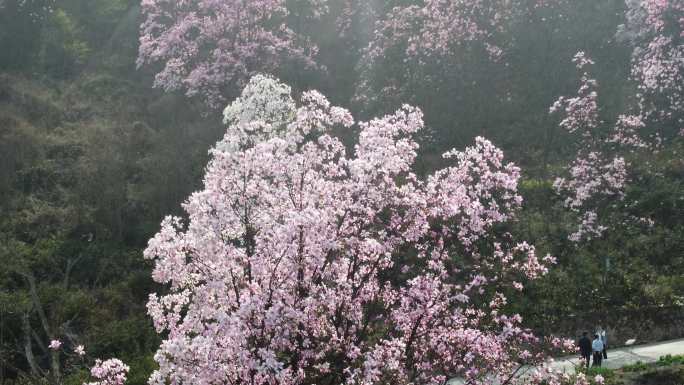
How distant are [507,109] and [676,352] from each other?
1795cm

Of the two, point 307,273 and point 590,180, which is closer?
point 307,273

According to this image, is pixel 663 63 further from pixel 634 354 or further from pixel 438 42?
pixel 634 354

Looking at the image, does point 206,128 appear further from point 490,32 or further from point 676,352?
point 676,352

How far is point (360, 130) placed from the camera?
96.5ft

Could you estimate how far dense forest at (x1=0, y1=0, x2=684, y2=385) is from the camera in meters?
18.7

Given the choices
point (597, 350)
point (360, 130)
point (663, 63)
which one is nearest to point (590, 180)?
point (663, 63)

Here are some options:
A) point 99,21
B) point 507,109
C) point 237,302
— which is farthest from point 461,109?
point 99,21

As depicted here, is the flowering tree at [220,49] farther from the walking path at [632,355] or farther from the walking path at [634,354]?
the walking path at [634,354]

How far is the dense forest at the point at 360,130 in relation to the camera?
18.7 metres

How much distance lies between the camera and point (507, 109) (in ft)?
102

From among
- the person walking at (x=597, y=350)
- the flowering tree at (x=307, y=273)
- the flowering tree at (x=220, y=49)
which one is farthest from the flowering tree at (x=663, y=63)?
the flowering tree at (x=307, y=273)

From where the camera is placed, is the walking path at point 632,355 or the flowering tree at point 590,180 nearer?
the walking path at point 632,355

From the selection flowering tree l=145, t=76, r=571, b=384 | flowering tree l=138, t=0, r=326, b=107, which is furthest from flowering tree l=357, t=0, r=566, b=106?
flowering tree l=145, t=76, r=571, b=384

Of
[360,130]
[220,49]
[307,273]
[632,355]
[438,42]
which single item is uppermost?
[438,42]
